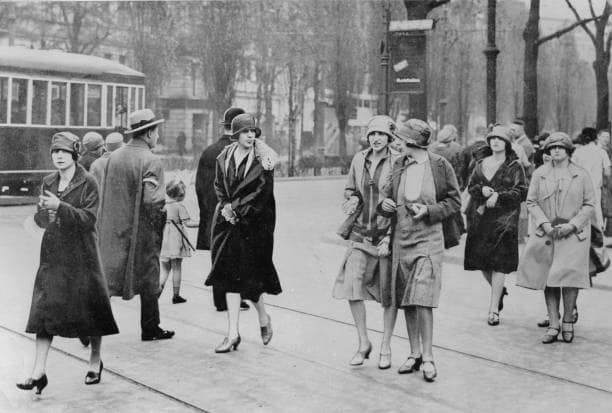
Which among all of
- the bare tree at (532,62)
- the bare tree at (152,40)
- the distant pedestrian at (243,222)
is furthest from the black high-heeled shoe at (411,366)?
the bare tree at (152,40)

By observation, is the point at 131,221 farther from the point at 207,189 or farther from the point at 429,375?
the point at 429,375

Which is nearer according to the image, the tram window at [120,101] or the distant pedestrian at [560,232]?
the distant pedestrian at [560,232]

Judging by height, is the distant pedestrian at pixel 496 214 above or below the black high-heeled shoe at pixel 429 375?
above

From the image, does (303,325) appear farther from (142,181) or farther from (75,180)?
(75,180)

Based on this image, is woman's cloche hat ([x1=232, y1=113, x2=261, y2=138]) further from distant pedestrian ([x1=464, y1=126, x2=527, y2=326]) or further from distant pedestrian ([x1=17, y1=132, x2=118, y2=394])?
distant pedestrian ([x1=464, y1=126, x2=527, y2=326])

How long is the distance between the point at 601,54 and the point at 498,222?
260 cm

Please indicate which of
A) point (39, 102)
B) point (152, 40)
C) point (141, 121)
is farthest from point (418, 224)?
point (39, 102)

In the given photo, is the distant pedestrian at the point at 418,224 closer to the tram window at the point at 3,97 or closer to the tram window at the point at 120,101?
the tram window at the point at 120,101

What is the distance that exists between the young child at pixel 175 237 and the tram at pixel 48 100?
1522 mm

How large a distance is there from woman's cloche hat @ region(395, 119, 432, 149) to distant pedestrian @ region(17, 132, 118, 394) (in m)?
2.04

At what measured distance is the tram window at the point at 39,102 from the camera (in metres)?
12.4

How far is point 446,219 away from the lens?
594cm

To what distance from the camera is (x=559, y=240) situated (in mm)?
7047

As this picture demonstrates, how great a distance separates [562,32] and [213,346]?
5521mm
